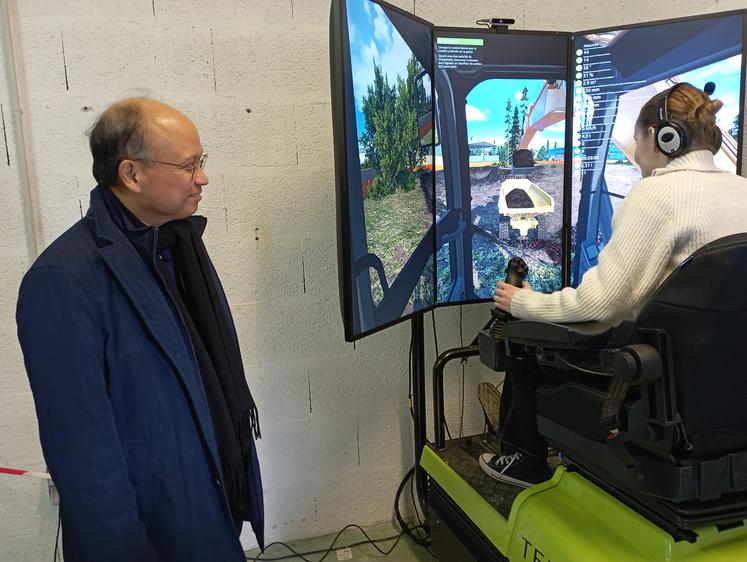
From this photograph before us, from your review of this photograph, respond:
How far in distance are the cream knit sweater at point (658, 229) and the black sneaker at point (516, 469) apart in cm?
61

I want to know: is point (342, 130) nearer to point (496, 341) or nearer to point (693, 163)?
point (496, 341)

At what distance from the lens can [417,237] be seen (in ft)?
6.30

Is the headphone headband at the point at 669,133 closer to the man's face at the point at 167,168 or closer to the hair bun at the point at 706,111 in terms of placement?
the hair bun at the point at 706,111

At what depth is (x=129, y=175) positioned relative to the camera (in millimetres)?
1323

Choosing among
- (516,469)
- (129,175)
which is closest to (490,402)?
(516,469)

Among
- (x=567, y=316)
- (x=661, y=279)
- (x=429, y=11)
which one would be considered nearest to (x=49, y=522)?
(x=567, y=316)

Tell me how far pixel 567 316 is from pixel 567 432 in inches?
11.2

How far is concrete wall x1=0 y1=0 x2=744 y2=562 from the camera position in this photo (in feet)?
6.46

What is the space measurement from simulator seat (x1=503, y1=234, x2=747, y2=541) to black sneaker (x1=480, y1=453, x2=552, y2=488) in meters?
0.50

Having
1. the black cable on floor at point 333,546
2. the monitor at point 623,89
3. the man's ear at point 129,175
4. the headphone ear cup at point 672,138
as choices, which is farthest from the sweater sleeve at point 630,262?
the black cable on floor at point 333,546

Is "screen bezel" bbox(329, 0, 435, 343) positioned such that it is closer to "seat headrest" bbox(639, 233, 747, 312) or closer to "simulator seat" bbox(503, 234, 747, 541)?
"simulator seat" bbox(503, 234, 747, 541)

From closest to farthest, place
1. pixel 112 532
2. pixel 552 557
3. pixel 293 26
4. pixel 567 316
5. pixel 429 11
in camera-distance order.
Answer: pixel 112 532 < pixel 552 557 < pixel 567 316 < pixel 293 26 < pixel 429 11

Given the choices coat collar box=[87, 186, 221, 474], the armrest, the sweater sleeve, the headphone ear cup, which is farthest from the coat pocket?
the headphone ear cup

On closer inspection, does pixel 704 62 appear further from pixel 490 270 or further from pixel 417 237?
pixel 417 237
